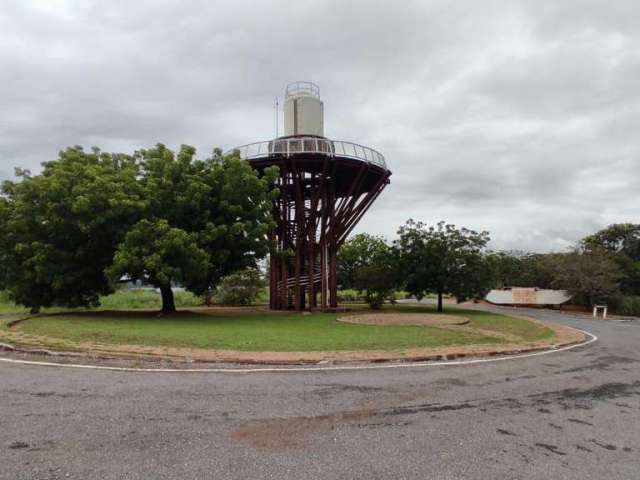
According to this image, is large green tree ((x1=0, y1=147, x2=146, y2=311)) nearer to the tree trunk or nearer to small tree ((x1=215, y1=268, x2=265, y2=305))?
the tree trunk

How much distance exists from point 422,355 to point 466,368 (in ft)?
4.59

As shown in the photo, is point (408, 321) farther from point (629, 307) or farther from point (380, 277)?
point (629, 307)

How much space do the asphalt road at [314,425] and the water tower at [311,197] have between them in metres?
19.6

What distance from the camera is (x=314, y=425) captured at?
5.68 metres

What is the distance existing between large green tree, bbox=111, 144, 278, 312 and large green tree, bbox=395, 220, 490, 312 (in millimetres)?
12195

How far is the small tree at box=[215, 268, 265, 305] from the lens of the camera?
1502 inches

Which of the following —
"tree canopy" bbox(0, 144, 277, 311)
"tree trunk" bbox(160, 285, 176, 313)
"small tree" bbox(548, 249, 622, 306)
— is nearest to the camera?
"tree canopy" bbox(0, 144, 277, 311)

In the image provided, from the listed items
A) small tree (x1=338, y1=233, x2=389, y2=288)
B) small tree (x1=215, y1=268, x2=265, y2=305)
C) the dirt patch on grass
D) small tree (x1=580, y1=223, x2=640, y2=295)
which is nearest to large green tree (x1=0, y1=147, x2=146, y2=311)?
the dirt patch on grass

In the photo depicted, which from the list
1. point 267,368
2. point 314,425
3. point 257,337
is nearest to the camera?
point 314,425

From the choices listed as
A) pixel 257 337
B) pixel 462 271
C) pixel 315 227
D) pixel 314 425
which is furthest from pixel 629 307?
pixel 314 425

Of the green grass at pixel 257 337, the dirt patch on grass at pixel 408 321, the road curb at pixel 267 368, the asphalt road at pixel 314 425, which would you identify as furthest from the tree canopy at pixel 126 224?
the asphalt road at pixel 314 425

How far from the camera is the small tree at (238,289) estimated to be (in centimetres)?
3816

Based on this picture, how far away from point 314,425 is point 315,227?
82.0 ft

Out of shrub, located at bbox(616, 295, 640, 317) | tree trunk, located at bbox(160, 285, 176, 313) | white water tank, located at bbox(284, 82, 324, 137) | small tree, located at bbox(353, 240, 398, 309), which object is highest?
white water tank, located at bbox(284, 82, 324, 137)
